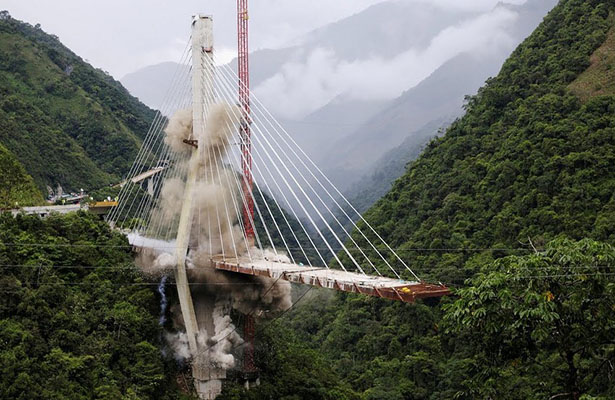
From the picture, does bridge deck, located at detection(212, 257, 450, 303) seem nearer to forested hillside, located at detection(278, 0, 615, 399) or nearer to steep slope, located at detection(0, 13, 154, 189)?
forested hillside, located at detection(278, 0, 615, 399)

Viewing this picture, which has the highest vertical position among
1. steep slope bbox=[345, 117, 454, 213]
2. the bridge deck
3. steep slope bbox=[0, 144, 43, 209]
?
steep slope bbox=[0, 144, 43, 209]

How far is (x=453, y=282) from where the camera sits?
912 inches

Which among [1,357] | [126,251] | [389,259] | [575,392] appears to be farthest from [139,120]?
[575,392]

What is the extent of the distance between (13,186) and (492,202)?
17277 mm

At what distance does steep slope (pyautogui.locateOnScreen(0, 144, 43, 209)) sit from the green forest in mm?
171

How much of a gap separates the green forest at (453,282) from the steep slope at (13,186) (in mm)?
171

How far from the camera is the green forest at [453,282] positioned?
793 cm

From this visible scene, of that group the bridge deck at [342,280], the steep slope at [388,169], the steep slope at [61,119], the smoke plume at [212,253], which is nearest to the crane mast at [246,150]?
the smoke plume at [212,253]

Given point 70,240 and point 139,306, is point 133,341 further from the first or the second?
point 70,240

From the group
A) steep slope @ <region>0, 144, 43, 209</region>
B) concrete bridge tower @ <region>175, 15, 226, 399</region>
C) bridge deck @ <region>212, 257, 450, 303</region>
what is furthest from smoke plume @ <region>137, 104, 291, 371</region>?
steep slope @ <region>0, 144, 43, 209</region>

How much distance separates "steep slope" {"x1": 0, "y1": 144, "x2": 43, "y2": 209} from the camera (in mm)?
22536

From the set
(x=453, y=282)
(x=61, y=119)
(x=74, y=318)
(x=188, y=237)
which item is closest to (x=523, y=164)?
(x=453, y=282)

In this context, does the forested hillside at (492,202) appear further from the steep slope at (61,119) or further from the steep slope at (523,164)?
the steep slope at (61,119)

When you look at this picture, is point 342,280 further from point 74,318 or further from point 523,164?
point 523,164
